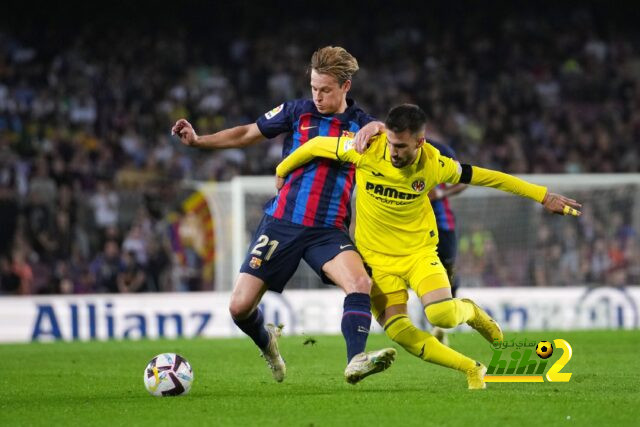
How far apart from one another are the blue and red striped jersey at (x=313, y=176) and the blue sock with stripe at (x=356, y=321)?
667mm

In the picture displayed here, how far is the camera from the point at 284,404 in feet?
22.1

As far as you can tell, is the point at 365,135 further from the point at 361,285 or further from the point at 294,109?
the point at 361,285

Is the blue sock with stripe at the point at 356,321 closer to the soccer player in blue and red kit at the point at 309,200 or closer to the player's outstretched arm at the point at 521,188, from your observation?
the soccer player in blue and red kit at the point at 309,200

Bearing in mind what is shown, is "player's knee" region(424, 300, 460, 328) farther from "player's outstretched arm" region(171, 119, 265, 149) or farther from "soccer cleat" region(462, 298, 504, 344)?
"player's outstretched arm" region(171, 119, 265, 149)

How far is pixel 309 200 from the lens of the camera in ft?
24.8

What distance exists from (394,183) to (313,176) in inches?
25.0

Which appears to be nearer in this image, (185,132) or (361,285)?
(361,285)

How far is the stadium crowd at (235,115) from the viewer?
57.5 ft

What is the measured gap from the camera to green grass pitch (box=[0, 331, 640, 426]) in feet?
19.8

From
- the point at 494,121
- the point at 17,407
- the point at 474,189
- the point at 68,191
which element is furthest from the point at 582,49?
the point at 17,407

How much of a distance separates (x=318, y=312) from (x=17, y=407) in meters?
9.47

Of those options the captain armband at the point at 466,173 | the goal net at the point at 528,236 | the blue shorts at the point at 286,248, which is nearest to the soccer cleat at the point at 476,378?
the blue shorts at the point at 286,248

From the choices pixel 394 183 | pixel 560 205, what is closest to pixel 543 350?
pixel 560 205

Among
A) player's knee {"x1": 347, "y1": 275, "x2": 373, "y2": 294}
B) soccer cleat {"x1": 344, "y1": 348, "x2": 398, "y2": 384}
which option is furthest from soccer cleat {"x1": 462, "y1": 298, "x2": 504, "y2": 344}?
soccer cleat {"x1": 344, "y1": 348, "x2": 398, "y2": 384}
